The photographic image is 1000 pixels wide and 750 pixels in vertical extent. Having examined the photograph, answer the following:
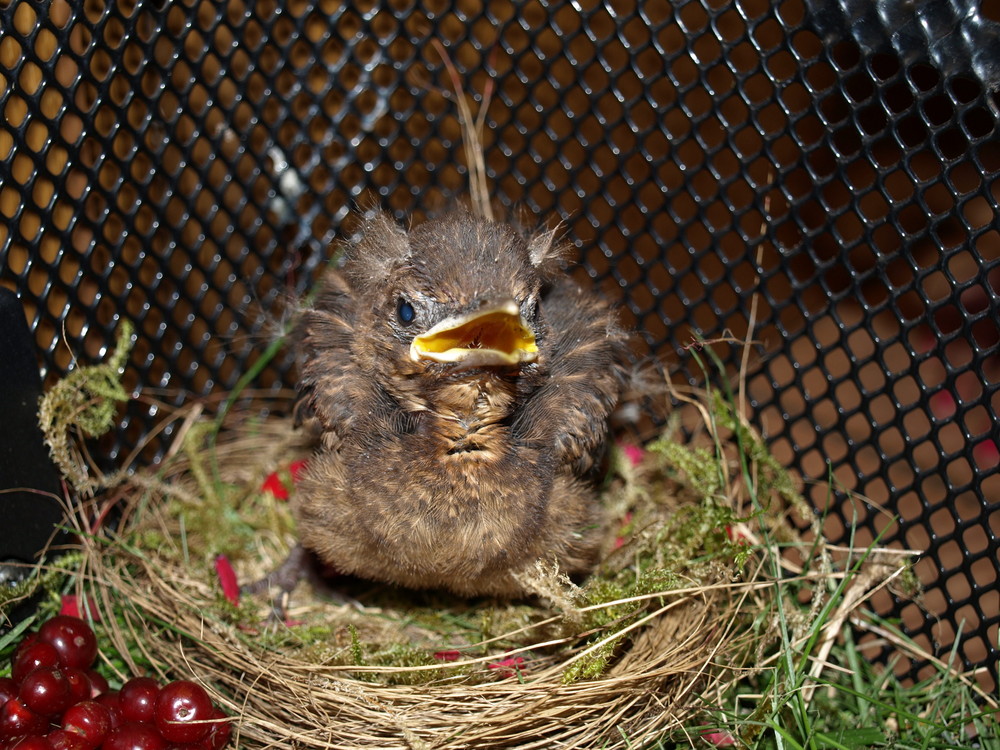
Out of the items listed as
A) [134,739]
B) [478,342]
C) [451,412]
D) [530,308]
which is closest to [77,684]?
[134,739]

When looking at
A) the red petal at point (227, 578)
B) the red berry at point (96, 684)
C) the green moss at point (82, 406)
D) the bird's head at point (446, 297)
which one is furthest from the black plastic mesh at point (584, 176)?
the red berry at point (96, 684)

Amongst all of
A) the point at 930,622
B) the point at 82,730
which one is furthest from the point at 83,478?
the point at 930,622

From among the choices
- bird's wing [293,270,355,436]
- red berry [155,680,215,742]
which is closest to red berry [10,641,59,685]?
red berry [155,680,215,742]

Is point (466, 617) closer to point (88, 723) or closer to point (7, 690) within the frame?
point (88, 723)

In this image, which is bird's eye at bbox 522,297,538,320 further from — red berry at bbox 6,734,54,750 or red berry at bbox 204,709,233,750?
red berry at bbox 6,734,54,750

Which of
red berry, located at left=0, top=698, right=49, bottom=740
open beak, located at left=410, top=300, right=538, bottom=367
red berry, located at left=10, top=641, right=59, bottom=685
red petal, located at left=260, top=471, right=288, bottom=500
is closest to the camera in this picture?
open beak, located at left=410, top=300, right=538, bottom=367

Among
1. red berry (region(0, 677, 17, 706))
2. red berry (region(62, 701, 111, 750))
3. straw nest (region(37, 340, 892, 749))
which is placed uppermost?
red berry (region(0, 677, 17, 706))
